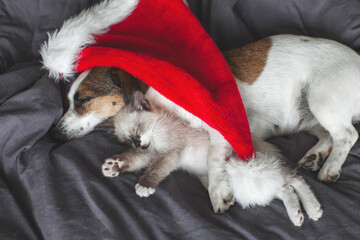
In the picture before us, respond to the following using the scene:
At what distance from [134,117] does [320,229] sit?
0.97m

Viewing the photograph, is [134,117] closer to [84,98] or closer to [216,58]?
[84,98]

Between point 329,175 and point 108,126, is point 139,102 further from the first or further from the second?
point 329,175

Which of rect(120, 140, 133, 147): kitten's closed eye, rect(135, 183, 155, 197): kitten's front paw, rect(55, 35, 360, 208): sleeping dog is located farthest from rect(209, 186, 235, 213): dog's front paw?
rect(120, 140, 133, 147): kitten's closed eye

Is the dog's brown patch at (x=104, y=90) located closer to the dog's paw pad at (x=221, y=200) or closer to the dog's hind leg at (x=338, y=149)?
the dog's paw pad at (x=221, y=200)

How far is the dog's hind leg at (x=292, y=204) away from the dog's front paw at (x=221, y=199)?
201mm

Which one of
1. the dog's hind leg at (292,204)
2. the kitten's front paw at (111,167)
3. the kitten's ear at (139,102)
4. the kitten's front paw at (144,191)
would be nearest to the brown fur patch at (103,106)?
the kitten's ear at (139,102)

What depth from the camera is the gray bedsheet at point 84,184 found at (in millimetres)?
1146

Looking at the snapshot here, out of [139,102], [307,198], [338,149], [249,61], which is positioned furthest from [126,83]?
[338,149]

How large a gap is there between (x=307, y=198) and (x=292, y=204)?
73mm

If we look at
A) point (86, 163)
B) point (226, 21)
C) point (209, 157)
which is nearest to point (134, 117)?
point (86, 163)

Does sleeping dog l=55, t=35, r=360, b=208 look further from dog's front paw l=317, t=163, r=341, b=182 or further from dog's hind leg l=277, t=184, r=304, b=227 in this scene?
dog's hind leg l=277, t=184, r=304, b=227

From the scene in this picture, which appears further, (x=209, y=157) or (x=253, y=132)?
(x=253, y=132)

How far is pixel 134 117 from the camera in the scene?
1572 mm

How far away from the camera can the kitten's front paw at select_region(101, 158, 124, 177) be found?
1.31 meters
